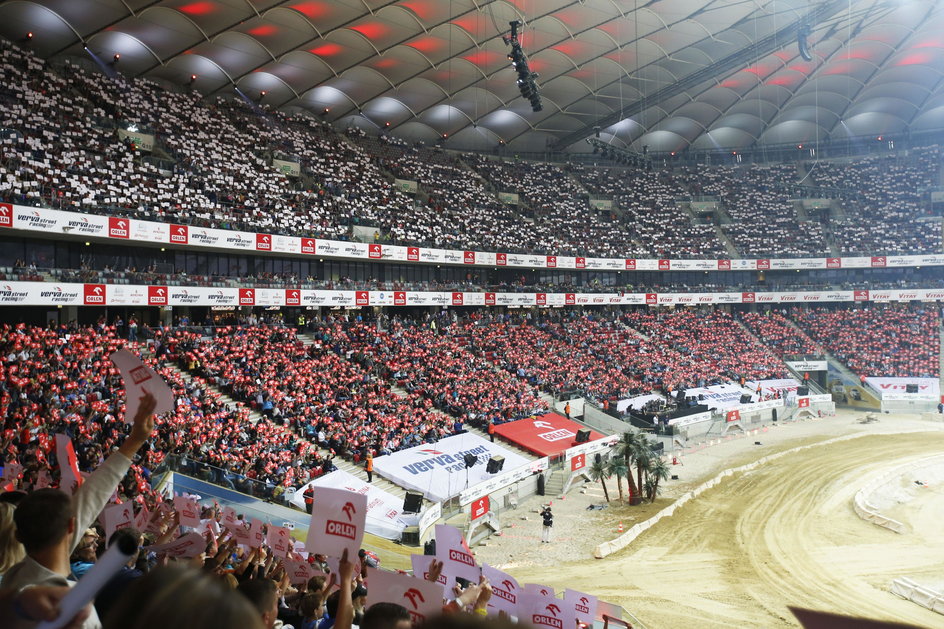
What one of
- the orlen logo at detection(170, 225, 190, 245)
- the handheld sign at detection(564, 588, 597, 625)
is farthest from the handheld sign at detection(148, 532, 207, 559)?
the orlen logo at detection(170, 225, 190, 245)

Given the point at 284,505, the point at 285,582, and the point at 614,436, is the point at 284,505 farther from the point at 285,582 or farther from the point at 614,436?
the point at 614,436

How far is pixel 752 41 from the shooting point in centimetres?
4956

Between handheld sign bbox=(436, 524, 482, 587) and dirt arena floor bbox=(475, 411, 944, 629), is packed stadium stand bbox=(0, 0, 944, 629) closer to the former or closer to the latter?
handheld sign bbox=(436, 524, 482, 587)

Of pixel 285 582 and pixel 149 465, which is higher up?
pixel 285 582

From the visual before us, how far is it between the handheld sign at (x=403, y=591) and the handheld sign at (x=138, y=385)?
93.2 inches

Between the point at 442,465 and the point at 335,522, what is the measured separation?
75.0ft

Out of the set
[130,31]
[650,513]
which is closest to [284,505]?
[650,513]

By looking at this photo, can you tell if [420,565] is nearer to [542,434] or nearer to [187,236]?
[542,434]

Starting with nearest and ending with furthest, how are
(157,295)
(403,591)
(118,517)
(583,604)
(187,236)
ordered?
(403,591) < (118,517) < (583,604) < (157,295) < (187,236)

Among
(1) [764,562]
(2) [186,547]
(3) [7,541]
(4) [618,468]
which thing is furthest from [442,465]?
(3) [7,541]

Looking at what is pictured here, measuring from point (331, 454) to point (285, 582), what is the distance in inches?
782

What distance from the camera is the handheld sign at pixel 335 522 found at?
17.8 feet

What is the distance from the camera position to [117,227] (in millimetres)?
30562

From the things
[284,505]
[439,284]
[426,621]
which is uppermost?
[439,284]
